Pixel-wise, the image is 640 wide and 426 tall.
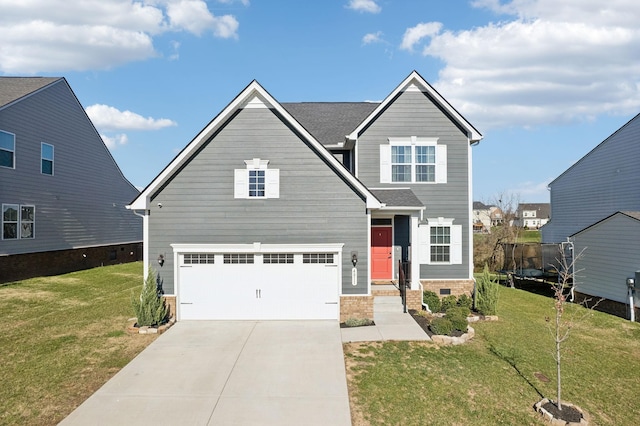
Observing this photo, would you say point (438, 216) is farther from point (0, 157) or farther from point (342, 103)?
point (0, 157)

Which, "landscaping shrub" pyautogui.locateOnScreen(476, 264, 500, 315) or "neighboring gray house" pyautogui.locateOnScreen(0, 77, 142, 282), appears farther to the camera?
"neighboring gray house" pyautogui.locateOnScreen(0, 77, 142, 282)

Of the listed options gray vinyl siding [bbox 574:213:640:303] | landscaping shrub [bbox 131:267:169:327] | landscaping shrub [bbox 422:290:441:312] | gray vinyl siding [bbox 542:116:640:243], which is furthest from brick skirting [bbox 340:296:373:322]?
gray vinyl siding [bbox 542:116:640:243]

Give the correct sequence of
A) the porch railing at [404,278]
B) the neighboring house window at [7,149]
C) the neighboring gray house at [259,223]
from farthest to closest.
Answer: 1. the neighboring house window at [7,149]
2. the porch railing at [404,278]
3. the neighboring gray house at [259,223]

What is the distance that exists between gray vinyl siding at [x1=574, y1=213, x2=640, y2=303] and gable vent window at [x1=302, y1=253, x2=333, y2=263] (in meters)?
9.01

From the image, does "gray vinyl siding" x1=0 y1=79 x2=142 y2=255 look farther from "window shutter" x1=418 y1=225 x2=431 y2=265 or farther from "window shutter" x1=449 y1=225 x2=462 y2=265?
"window shutter" x1=449 y1=225 x2=462 y2=265

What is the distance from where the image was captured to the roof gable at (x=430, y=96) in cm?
1413

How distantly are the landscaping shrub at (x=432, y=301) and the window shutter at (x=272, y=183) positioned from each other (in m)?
6.38

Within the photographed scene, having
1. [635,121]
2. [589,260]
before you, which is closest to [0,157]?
[589,260]

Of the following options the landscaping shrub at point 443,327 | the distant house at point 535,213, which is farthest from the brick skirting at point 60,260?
the distant house at point 535,213

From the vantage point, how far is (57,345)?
970 centimetres

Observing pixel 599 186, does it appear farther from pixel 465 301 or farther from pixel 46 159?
pixel 46 159

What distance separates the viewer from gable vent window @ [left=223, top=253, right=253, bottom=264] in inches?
471

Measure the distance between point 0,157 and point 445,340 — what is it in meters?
20.7

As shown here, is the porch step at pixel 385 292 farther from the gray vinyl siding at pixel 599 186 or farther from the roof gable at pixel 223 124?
the gray vinyl siding at pixel 599 186
